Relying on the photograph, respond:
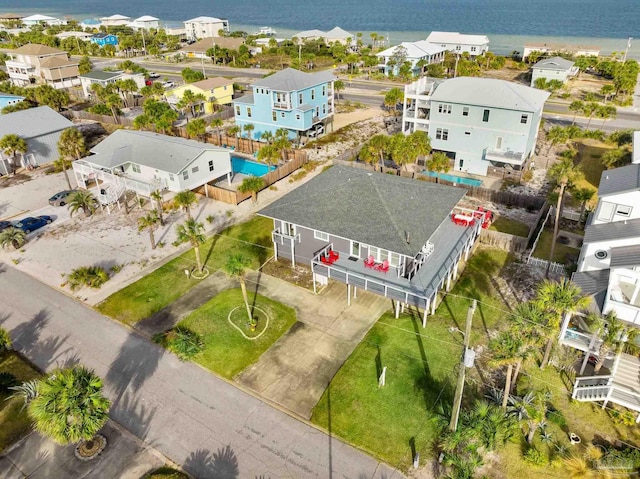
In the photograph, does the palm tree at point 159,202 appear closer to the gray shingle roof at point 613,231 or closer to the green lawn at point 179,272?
the green lawn at point 179,272

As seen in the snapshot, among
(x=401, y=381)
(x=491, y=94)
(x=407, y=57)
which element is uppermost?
(x=407, y=57)

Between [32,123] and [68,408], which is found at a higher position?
[32,123]

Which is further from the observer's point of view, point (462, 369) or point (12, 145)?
point (12, 145)

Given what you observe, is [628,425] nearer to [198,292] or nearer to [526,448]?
[526,448]

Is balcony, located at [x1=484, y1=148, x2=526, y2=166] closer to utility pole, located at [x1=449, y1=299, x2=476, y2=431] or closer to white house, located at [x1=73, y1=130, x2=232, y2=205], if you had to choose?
white house, located at [x1=73, y1=130, x2=232, y2=205]

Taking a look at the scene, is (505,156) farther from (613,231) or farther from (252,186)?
(252,186)

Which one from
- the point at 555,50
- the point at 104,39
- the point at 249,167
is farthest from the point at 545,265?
the point at 104,39
